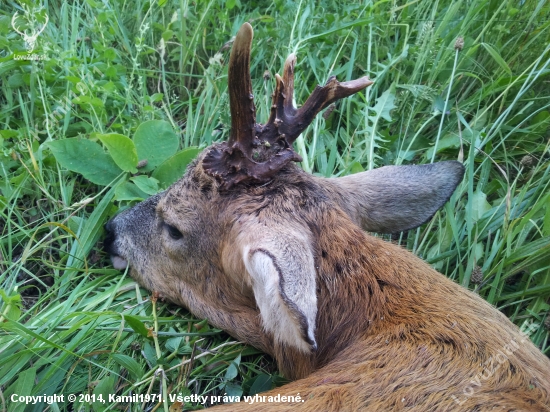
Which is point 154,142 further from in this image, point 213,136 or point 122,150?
point 213,136

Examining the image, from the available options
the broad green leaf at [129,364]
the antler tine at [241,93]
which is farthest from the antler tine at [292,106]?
the broad green leaf at [129,364]

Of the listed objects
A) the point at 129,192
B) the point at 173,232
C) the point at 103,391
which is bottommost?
the point at 103,391

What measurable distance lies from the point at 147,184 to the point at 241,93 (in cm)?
135

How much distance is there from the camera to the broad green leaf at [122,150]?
13.2 ft

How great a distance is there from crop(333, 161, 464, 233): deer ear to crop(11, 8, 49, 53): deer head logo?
2700mm

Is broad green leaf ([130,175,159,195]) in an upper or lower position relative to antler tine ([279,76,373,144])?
lower

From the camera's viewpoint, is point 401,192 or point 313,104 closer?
point 313,104

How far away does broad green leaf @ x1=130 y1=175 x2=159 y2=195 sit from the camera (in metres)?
4.04

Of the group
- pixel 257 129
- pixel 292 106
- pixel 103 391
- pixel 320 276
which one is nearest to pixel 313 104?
pixel 292 106

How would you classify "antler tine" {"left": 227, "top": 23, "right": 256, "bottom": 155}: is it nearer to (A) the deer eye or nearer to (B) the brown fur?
(B) the brown fur

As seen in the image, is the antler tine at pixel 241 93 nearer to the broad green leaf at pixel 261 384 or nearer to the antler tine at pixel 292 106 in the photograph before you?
the antler tine at pixel 292 106

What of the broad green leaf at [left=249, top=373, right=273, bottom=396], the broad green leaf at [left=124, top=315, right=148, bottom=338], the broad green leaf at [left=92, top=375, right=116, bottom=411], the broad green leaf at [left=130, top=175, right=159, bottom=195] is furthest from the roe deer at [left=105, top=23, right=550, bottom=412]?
the broad green leaf at [left=92, top=375, right=116, bottom=411]

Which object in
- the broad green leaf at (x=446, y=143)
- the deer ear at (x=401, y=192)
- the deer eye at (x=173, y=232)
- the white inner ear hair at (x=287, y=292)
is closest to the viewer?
the white inner ear hair at (x=287, y=292)

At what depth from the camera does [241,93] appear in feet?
9.97
